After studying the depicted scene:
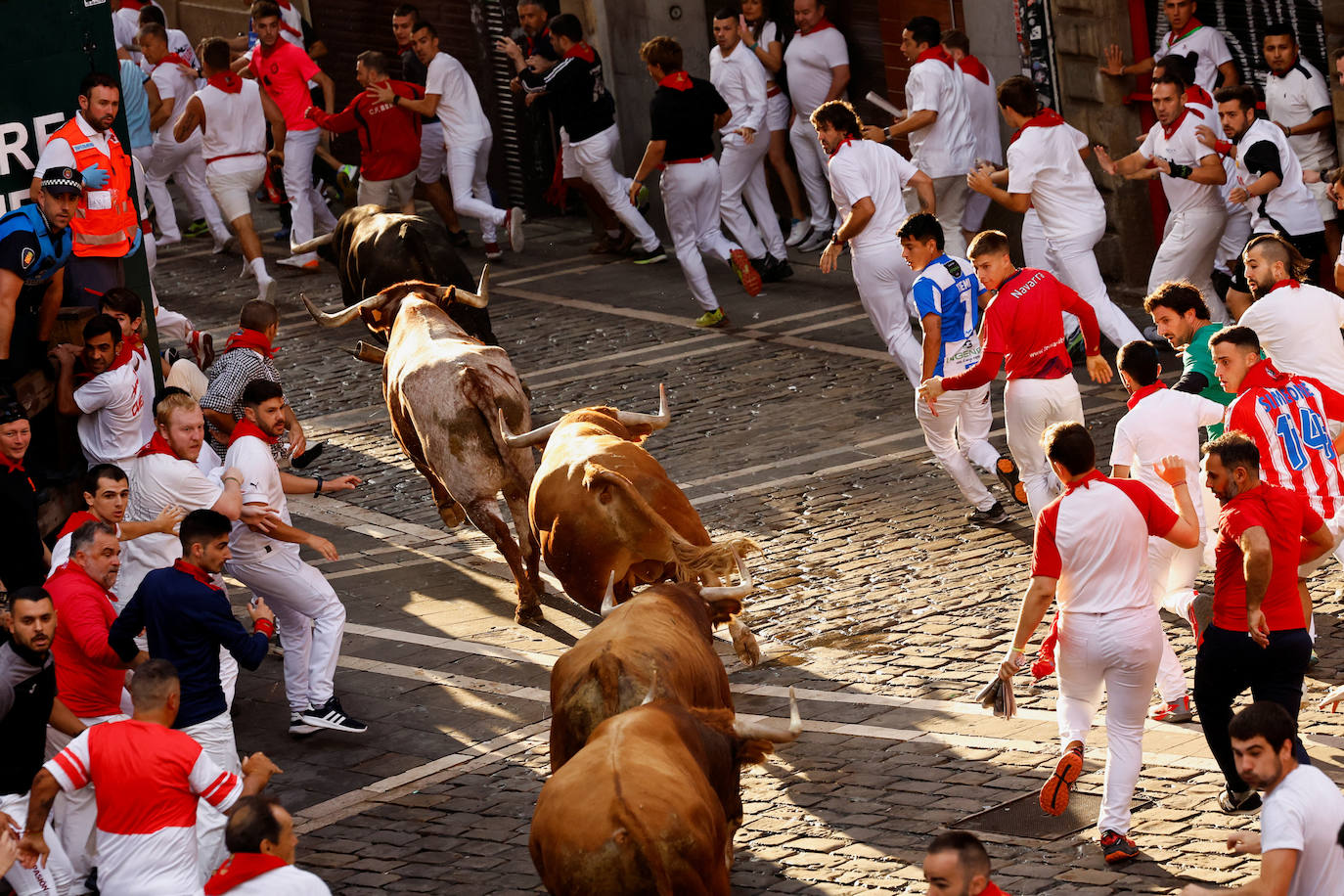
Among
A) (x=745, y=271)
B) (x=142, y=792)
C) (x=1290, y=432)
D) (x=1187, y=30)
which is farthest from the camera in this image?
(x=745, y=271)

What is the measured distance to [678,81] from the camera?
17.1m

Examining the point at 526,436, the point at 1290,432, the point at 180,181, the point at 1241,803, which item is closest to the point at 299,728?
the point at 526,436

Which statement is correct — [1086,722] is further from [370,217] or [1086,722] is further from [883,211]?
[370,217]

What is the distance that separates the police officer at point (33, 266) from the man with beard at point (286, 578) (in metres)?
1.81

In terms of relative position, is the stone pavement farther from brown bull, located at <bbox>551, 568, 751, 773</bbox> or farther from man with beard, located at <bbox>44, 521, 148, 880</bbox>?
man with beard, located at <bbox>44, 521, 148, 880</bbox>

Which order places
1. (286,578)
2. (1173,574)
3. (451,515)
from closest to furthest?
(1173,574)
(286,578)
(451,515)

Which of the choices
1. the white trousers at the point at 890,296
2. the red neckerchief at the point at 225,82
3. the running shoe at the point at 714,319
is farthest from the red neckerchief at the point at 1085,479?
the red neckerchief at the point at 225,82

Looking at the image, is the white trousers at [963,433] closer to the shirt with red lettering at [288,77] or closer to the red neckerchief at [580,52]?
the red neckerchief at [580,52]

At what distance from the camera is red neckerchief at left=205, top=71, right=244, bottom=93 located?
1911 centimetres

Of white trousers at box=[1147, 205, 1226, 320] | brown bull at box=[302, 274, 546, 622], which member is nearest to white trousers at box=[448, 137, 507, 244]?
white trousers at box=[1147, 205, 1226, 320]

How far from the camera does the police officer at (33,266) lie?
34.7ft

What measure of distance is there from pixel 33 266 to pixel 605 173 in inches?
368

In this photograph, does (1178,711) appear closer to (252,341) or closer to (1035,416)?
(1035,416)

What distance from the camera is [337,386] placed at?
1681cm
